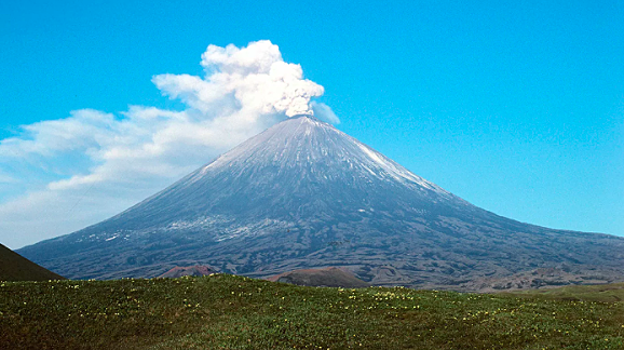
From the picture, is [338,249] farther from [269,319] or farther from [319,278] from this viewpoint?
[269,319]

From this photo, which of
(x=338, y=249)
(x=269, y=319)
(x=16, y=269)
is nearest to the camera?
(x=269, y=319)

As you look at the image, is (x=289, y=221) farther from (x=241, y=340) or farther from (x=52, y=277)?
(x=241, y=340)

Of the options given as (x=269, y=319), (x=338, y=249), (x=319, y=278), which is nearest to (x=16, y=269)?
(x=269, y=319)

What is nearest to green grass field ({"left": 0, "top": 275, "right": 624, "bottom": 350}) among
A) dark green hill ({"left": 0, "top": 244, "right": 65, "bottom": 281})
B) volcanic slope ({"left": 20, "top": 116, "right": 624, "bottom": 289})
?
dark green hill ({"left": 0, "top": 244, "right": 65, "bottom": 281})

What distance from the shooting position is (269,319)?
75.9ft

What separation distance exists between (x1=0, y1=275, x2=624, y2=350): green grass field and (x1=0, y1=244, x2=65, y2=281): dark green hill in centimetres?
750

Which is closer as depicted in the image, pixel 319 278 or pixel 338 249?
pixel 319 278

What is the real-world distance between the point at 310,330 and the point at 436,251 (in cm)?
14615

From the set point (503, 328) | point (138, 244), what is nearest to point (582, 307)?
point (503, 328)

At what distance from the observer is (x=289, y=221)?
188 metres

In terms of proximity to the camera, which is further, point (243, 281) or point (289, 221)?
point (289, 221)

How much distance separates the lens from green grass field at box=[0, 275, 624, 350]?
21.1 meters

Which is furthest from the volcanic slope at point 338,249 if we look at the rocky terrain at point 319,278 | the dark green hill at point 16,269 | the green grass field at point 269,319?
the dark green hill at point 16,269

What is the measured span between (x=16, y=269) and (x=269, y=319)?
65.5 feet
